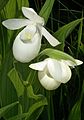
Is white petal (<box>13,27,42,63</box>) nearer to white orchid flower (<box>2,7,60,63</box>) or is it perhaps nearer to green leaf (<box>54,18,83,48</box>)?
white orchid flower (<box>2,7,60,63</box>)

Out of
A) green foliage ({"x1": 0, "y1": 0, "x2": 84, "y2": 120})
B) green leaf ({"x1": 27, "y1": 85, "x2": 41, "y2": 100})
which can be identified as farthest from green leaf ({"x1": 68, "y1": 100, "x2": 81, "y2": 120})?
green leaf ({"x1": 27, "y1": 85, "x2": 41, "y2": 100})

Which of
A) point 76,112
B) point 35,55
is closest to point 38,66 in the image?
point 35,55

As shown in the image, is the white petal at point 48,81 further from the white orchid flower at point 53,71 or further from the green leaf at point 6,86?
the green leaf at point 6,86

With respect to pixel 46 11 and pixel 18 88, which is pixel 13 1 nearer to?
pixel 46 11

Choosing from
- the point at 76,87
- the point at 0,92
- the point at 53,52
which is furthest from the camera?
the point at 76,87

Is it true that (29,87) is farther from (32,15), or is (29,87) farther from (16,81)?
(32,15)

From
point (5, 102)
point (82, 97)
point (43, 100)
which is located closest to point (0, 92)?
point (5, 102)
